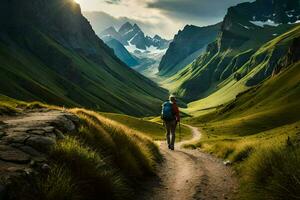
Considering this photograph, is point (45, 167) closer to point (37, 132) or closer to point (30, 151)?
point (30, 151)

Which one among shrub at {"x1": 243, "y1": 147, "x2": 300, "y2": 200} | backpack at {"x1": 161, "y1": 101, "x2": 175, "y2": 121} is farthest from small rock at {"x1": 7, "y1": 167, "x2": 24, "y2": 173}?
backpack at {"x1": 161, "y1": 101, "x2": 175, "y2": 121}

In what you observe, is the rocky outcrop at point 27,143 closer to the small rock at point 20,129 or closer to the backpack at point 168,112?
the small rock at point 20,129

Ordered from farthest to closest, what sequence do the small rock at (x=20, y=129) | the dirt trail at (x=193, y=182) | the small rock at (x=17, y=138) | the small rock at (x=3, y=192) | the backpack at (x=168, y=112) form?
the backpack at (x=168, y=112) < the dirt trail at (x=193, y=182) < the small rock at (x=20, y=129) < the small rock at (x=17, y=138) < the small rock at (x=3, y=192)

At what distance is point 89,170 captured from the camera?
40.3 ft

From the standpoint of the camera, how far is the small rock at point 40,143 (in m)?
12.6

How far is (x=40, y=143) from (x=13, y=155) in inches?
57.1

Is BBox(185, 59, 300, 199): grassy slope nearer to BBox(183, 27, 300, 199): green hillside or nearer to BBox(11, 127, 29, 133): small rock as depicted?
BBox(183, 27, 300, 199): green hillside

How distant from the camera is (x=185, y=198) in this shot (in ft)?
48.8

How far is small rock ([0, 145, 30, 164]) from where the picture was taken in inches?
436

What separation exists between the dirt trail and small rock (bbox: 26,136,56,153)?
4085mm

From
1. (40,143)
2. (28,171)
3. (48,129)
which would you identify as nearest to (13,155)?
(28,171)

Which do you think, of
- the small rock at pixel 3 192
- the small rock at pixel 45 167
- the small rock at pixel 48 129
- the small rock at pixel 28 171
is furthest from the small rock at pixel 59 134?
the small rock at pixel 3 192

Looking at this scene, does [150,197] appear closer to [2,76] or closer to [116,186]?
[116,186]

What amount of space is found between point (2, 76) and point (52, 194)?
529 ft
